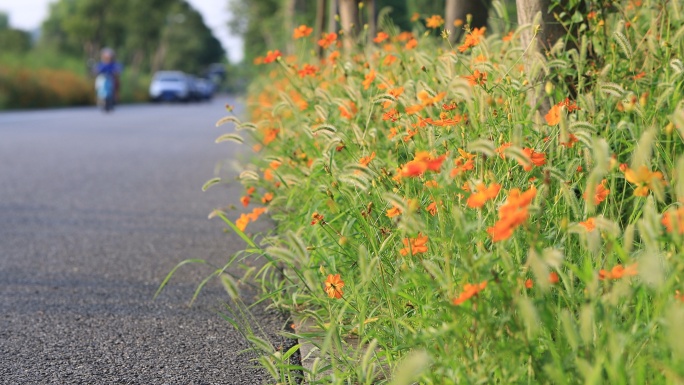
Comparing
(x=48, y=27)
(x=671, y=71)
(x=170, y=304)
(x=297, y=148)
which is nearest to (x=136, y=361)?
(x=170, y=304)

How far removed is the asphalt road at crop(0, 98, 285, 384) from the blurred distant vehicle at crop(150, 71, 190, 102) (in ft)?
118

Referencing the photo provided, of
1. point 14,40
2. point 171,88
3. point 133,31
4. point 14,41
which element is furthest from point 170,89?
point 14,40

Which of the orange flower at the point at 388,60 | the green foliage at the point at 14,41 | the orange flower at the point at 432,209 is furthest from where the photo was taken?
the green foliage at the point at 14,41

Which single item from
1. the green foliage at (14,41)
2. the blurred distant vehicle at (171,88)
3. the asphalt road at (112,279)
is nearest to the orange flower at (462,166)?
the asphalt road at (112,279)

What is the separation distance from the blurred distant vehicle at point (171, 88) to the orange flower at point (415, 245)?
141ft

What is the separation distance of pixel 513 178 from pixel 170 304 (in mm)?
1449

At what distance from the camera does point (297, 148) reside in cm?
419

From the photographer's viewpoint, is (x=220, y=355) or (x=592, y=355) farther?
(x=220, y=355)

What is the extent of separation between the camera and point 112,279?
388cm

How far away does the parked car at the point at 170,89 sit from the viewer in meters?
44.3

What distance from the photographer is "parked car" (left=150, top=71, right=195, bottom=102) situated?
4431 cm

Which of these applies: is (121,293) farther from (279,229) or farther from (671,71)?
(671,71)

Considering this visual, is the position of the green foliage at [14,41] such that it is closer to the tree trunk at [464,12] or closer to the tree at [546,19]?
the tree trunk at [464,12]

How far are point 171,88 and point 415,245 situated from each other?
4346 cm
